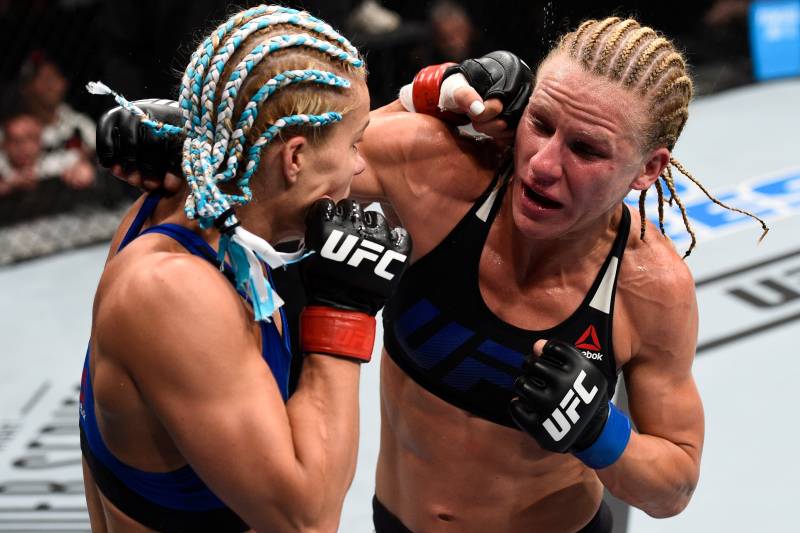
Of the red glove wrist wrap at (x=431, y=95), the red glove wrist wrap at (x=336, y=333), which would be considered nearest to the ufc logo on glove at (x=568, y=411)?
the red glove wrist wrap at (x=336, y=333)

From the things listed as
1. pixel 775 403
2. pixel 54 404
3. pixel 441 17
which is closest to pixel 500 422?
pixel 775 403

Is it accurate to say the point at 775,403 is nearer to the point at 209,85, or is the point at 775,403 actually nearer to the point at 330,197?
the point at 330,197

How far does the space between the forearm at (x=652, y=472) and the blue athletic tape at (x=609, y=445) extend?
0.06 ft

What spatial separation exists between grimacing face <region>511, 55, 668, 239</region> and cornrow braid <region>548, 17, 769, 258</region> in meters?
0.02

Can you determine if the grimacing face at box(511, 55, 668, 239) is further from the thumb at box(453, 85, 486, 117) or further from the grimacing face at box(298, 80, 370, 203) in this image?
the grimacing face at box(298, 80, 370, 203)

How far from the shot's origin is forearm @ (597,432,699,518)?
172 centimetres

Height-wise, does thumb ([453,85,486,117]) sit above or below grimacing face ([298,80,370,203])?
below

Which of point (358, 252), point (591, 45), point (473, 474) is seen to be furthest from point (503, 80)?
point (473, 474)

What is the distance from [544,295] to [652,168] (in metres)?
0.30

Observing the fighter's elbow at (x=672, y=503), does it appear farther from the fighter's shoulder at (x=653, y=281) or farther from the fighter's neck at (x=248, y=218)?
the fighter's neck at (x=248, y=218)

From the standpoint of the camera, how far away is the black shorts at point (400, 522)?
201 cm

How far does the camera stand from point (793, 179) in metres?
4.80

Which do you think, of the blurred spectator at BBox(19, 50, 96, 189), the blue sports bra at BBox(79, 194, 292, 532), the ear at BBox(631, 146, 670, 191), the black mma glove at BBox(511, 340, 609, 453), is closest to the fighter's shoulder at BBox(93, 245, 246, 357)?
the blue sports bra at BBox(79, 194, 292, 532)

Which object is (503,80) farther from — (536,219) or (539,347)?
(539,347)
